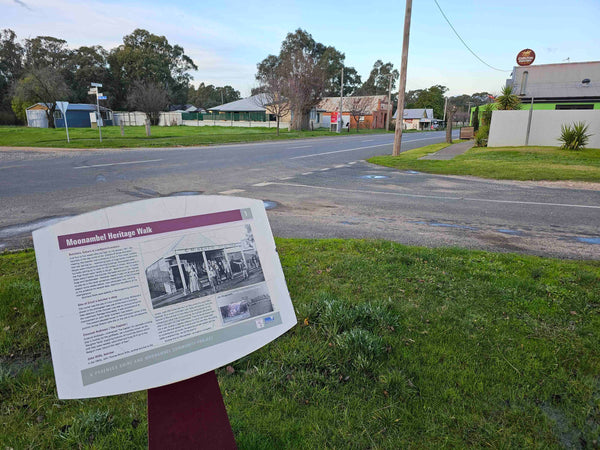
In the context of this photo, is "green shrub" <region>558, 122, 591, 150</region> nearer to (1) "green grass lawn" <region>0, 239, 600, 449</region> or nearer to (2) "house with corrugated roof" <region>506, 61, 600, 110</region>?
(2) "house with corrugated roof" <region>506, 61, 600, 110</region>

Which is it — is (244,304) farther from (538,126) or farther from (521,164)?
(538,126)

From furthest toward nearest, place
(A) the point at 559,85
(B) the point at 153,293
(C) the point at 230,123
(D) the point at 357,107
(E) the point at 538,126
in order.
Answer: (D) the point at 357,107
(C) the point at 230,123
(A) the point at 559,85
(E) the point at 538,126
(B) the point at 153,293

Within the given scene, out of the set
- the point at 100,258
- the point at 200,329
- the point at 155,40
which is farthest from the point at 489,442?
the point at 155,40

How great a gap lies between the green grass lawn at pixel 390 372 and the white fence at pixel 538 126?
1956 centimetres

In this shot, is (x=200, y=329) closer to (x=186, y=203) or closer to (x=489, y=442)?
(x=186, y=203)

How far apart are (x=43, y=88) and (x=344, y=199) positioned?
4856 centimetres

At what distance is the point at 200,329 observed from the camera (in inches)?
66.7

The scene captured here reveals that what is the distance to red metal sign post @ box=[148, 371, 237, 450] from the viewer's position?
5.82ft

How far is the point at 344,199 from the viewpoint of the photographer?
30.2 feet

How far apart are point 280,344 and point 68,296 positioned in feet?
6.23

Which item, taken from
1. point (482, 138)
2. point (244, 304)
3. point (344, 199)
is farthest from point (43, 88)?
point (244, 304)

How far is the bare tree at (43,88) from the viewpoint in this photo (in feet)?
147

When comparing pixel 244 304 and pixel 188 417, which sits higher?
pixel 244 304

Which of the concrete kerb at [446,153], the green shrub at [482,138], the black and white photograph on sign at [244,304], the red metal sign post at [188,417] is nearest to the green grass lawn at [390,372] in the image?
the red metal sign post at [188,417]
